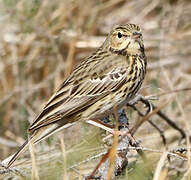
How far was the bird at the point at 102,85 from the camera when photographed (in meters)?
4.01

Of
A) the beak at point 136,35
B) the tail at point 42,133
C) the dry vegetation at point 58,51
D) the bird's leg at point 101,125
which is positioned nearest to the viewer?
the tail at point 42,133

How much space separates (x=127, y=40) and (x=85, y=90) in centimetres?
54

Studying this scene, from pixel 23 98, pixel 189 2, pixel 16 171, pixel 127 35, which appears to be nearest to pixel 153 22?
pixel 189 2

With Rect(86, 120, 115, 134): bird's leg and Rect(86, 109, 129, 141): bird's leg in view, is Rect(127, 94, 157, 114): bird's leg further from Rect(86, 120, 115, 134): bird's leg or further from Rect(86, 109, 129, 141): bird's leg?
Rect(86, 120, 115, 134): bird's leg

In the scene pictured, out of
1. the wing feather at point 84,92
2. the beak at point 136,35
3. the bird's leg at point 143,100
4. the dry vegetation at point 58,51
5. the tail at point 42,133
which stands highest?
the dry vegetation at point 58,51

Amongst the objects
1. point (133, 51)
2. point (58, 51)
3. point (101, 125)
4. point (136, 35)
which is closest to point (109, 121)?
point (101, 125)

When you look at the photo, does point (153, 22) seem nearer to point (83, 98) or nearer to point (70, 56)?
point (70, 56)

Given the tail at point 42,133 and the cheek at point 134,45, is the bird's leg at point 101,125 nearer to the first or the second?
the tail at point 42,133

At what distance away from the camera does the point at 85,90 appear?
4.16m

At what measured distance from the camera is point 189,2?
24.4 ft

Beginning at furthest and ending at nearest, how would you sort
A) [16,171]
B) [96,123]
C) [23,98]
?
[23,98], [96,123], [16,171]

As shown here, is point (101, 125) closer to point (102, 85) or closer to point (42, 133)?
point (102, 85)

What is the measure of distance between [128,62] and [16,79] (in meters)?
2.63

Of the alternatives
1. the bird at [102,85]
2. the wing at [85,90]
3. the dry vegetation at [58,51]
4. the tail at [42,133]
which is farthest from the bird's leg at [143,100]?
the dry vegetation at [58,51]
